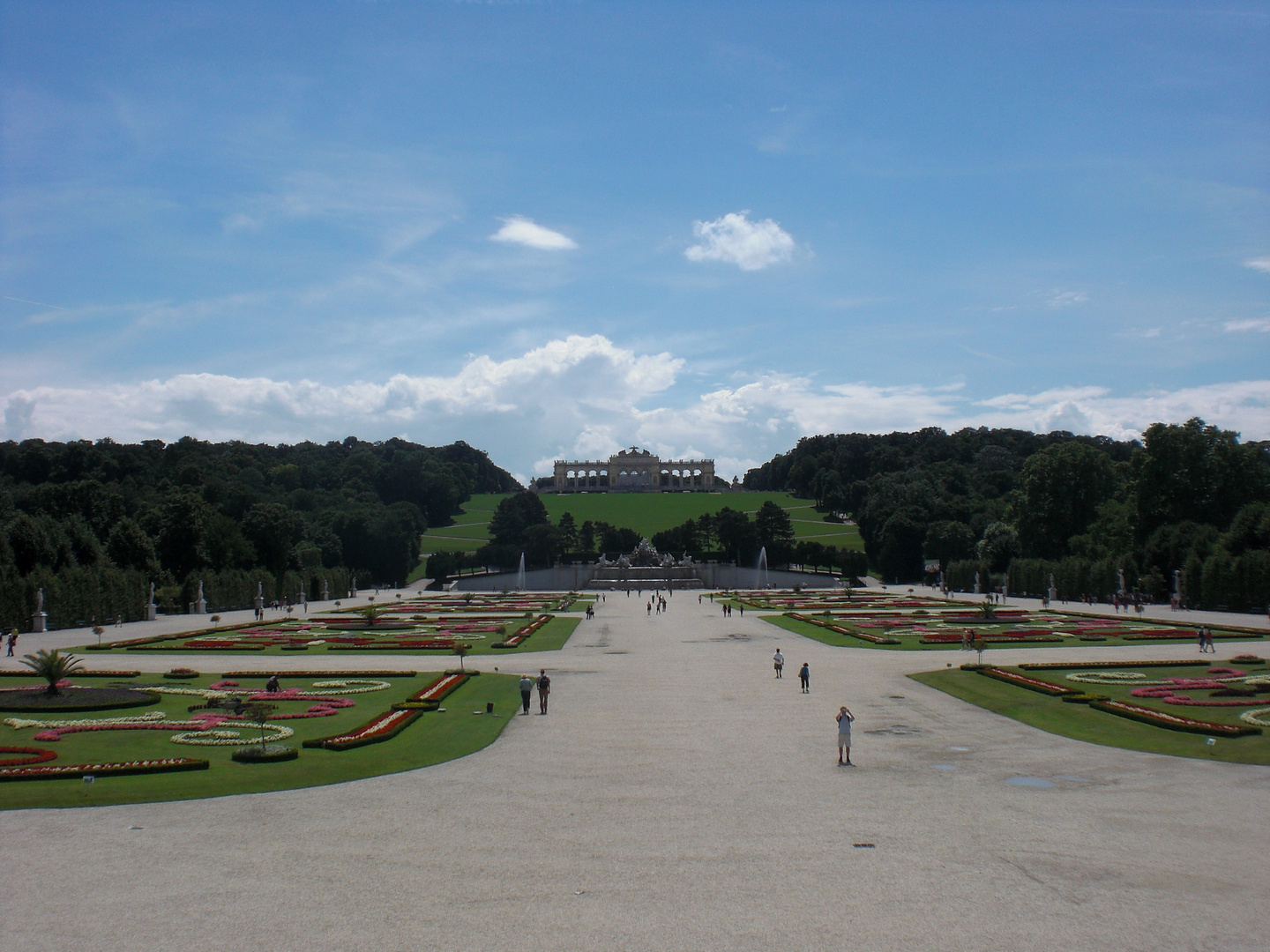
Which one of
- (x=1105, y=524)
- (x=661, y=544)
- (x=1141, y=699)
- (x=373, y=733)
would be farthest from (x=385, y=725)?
(x=661, y=544)

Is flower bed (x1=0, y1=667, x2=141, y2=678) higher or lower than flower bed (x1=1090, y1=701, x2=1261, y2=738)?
above

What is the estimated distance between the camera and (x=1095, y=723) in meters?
17.5

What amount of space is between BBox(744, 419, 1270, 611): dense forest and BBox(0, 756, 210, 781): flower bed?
144 feet

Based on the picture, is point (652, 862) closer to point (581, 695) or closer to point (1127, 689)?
point (581, 695)

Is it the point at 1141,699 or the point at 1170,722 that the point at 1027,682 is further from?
the point at 1170,722

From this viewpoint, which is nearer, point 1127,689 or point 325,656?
point 1127,689

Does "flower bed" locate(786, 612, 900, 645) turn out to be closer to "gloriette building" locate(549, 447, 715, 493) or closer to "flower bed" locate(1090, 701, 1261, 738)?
"flower bed" locate(1090, 701, 1261, 738)

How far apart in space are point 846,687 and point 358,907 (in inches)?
615

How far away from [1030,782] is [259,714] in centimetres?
1131

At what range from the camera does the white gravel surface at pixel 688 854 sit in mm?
8125

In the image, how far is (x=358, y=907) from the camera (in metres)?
8.59

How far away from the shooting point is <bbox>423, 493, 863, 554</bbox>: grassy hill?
106625 mm

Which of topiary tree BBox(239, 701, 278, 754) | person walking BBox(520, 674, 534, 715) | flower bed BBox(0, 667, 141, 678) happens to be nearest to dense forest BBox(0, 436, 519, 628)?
flower bed BBox(0, 667, 141, 678)

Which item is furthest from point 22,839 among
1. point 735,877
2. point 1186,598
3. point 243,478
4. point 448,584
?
point 243,478
